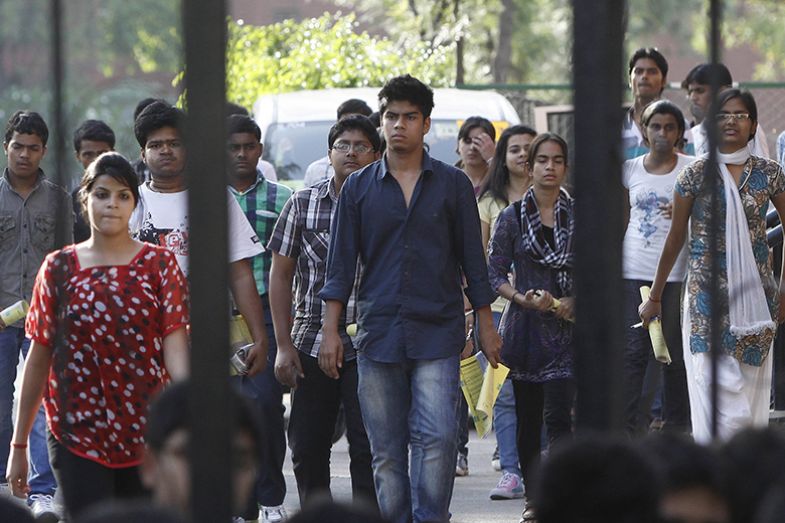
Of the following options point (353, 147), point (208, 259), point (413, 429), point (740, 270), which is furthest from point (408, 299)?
point (208, 259)

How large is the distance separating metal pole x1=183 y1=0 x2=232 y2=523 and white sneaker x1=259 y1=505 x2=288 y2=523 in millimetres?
5065

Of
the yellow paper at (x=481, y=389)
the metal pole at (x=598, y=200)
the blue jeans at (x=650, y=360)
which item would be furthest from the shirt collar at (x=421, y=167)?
the metal pole at (x=598, y=200)

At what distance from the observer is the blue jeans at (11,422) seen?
807 centimetres

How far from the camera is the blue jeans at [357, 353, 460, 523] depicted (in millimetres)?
6461

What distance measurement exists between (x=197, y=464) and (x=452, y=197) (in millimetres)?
4162

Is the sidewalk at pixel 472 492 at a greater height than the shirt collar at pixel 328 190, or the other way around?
the shirt collar at pixel 328 190

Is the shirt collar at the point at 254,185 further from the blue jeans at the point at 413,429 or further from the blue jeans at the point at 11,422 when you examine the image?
the blue jeans at the point at 413,429

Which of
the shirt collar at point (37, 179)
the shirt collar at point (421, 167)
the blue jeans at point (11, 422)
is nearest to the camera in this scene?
the shirt collar at point (421, 167)

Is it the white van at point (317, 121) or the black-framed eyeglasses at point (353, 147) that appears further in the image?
the white van at point (317, 121)

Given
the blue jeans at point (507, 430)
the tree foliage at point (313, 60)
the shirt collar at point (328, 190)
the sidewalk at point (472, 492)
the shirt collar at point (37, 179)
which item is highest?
the tree foliage at point (313, 60)

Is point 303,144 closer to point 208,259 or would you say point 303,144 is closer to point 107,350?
point 107,350

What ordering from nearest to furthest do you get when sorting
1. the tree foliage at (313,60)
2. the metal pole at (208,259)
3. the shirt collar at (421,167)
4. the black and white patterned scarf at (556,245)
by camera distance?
the metal pole at (208,259) < the shirt collar at (421,167) < the black and white patterned scarf at (556,245) < the tree foliage at (313,60)

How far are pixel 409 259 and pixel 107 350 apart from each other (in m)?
1.54

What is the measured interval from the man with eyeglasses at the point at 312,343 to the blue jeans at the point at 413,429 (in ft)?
2.02
